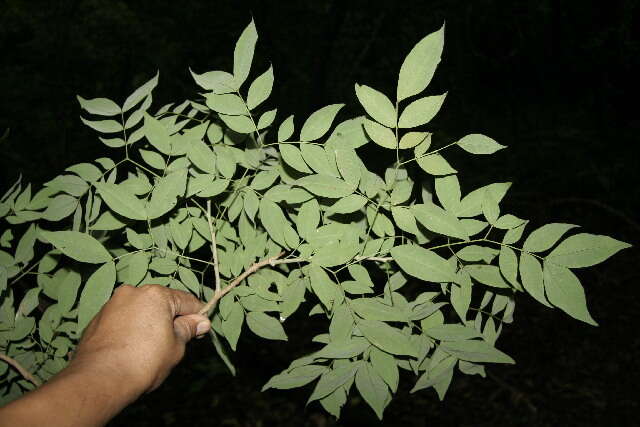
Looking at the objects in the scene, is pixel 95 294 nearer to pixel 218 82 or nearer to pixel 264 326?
pixel 264 326

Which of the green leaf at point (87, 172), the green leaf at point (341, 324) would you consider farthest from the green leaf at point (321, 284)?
the green leaf at point (87, 172)

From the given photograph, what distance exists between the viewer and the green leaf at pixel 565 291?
781 millimetres

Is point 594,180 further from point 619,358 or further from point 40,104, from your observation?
point 40,104

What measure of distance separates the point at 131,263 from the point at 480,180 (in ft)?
16.3

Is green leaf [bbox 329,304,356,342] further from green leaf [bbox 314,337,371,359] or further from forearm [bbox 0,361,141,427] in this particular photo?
forearm [bbox 0,361,141,427]

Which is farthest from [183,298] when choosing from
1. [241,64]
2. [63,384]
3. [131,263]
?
[241,64]

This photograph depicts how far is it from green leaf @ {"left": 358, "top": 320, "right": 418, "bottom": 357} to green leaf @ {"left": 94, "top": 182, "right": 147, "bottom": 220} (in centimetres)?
45

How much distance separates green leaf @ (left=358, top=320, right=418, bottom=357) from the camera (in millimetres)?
851

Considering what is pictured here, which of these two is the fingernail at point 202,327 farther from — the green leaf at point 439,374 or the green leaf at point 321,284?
the green leaf at point 439,374

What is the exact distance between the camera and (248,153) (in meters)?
1.08

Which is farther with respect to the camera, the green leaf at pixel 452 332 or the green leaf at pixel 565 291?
the green leaf at pixel 452 332

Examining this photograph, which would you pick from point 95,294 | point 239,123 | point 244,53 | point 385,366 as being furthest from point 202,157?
point 385,366

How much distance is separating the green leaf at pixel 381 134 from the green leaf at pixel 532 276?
0.31 metres

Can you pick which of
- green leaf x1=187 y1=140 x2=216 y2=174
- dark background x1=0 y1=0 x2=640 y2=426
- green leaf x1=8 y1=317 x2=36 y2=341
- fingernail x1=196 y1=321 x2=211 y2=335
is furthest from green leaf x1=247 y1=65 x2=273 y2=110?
dark background x1=0 y1=0 x2=640 y2=426
